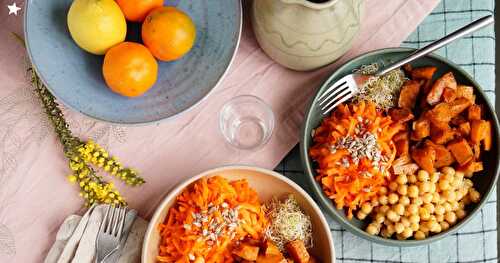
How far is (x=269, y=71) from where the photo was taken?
1426 millimetres

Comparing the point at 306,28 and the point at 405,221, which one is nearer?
the point at 306,28

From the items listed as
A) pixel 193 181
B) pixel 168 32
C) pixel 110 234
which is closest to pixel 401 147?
pixel 193 181

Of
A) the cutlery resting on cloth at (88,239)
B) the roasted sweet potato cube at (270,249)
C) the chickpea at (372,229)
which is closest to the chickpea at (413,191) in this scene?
the chickpea at (372,229)

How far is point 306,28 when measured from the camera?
3.96 ft

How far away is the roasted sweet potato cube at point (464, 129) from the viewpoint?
137cm

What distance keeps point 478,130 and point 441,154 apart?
3.9 inches

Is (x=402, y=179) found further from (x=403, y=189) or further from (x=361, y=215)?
(x=361, y=215)

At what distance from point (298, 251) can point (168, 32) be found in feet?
1.86

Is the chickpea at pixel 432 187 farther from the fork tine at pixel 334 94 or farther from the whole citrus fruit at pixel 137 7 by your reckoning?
the whole citrus fruit at pixel 137 7

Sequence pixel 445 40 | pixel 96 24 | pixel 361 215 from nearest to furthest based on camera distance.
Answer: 1. pixel 96 24
2. pixel 445 40
3. pixel 361 215

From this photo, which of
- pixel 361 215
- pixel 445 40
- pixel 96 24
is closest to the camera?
pixel 96 24

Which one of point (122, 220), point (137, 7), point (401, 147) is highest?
point (137, 7)

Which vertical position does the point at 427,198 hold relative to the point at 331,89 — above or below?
below

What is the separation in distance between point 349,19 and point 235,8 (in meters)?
0.25
